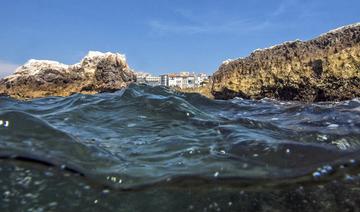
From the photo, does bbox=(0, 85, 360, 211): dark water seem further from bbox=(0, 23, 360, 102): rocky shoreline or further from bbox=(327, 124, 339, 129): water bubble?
bbox=(0, 23, 360, 102): rocky shoreline

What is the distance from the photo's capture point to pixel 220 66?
93.0ft

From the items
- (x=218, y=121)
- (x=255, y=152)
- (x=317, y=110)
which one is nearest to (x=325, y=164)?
(x=255, y=152)

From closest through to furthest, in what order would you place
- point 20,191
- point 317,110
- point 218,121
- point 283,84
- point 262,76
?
point 20,191 < point 218,121 < point 317,110 < point 283,84 < point 262,76

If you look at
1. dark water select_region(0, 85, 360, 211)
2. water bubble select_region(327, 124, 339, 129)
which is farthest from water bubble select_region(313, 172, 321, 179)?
water bubble select_region(327, 124, 339, 129)

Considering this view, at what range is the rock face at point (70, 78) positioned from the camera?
2605 cm

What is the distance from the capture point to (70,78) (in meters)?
27.0

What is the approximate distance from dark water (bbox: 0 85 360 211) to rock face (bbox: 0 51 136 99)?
66.8 feet

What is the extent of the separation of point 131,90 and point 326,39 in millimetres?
15376

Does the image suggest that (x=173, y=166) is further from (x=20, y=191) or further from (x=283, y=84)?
(x=283, y=84)

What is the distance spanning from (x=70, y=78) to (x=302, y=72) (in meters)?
12.3

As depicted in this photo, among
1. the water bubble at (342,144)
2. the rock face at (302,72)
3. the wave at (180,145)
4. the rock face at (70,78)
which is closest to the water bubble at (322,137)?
the wave at (180,145)

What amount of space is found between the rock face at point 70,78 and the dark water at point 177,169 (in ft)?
66.8

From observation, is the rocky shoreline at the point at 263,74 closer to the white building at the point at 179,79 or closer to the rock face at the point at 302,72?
the rock face at the point at 302,72

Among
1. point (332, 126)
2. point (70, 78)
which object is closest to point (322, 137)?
point (332, 126)
